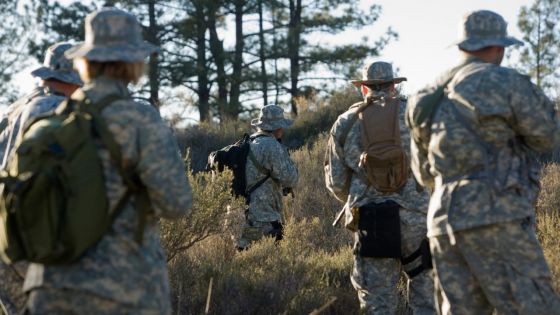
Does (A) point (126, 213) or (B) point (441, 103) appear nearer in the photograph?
(A) point (126, 213)

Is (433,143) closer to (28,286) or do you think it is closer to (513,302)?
(513,302)

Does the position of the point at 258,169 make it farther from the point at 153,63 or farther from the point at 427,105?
the point at 153,63

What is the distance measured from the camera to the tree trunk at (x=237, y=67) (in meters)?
27.5

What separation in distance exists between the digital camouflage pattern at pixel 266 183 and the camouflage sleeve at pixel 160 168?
683cm

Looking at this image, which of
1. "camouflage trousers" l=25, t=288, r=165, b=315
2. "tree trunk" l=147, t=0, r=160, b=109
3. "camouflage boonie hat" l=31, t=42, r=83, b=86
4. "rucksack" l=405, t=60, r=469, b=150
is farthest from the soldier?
"tree trunk" l=147, t=0, r=160, b=109

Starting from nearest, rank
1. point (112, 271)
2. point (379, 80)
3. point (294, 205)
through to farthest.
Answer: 1. point (112, 271)
2. point (379, 80)
3. point (294, 205)

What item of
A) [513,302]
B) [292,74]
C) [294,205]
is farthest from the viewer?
[292,74]

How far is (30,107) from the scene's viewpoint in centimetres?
580

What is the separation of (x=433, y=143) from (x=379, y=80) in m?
1.87

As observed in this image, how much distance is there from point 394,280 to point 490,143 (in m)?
2.17

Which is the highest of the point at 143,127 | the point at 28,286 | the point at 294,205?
the point at 143,127

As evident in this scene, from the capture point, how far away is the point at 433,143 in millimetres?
5555

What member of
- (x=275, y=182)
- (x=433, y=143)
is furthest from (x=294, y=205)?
(x=433, y=143)

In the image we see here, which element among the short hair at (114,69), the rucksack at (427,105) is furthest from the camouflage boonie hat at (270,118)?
the short hair at (114,69)
